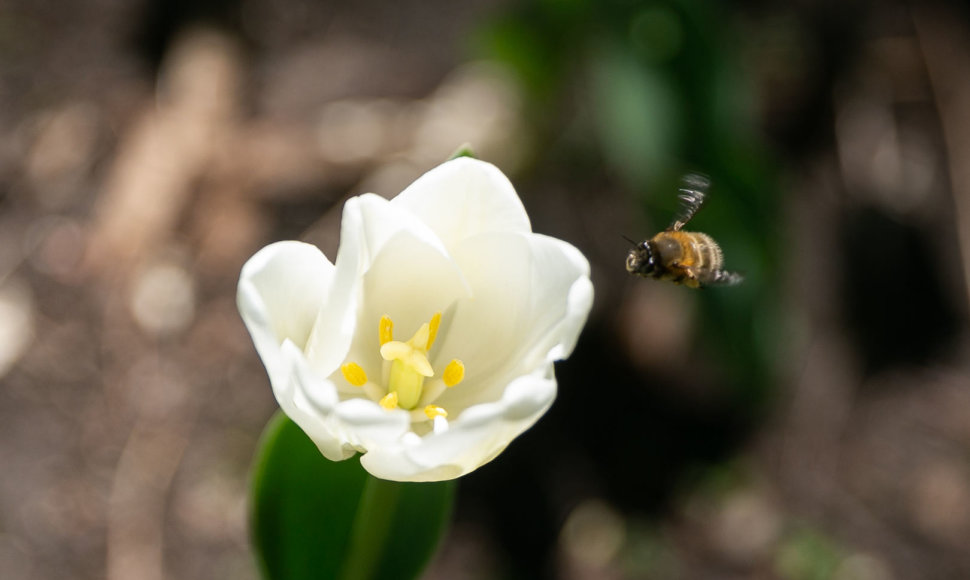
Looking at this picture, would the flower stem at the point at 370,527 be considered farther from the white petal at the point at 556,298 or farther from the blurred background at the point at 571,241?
the blurred background at the point at 571,241

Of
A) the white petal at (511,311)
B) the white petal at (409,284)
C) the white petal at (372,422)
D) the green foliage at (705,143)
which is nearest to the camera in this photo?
the white petal at (372,422)

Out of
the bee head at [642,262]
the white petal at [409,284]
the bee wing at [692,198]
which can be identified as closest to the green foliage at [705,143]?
the bee wing at [692,198]

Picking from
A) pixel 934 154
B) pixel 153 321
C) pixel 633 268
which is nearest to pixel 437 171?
pixel 633 268

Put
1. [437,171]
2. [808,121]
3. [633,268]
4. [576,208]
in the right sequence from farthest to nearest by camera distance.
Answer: [808,121], [576,208], [633,268], [437,171]

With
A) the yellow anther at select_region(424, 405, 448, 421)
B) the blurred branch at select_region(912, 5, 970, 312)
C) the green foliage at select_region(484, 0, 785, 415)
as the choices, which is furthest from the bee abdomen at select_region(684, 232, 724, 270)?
the blurred branch at select_region(912, 5, 970, 312)

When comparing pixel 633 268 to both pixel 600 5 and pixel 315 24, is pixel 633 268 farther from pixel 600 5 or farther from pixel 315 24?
pixel 315 24

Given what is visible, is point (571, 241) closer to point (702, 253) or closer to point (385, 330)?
point (702, 253)

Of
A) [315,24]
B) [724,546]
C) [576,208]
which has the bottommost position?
[724,546]
